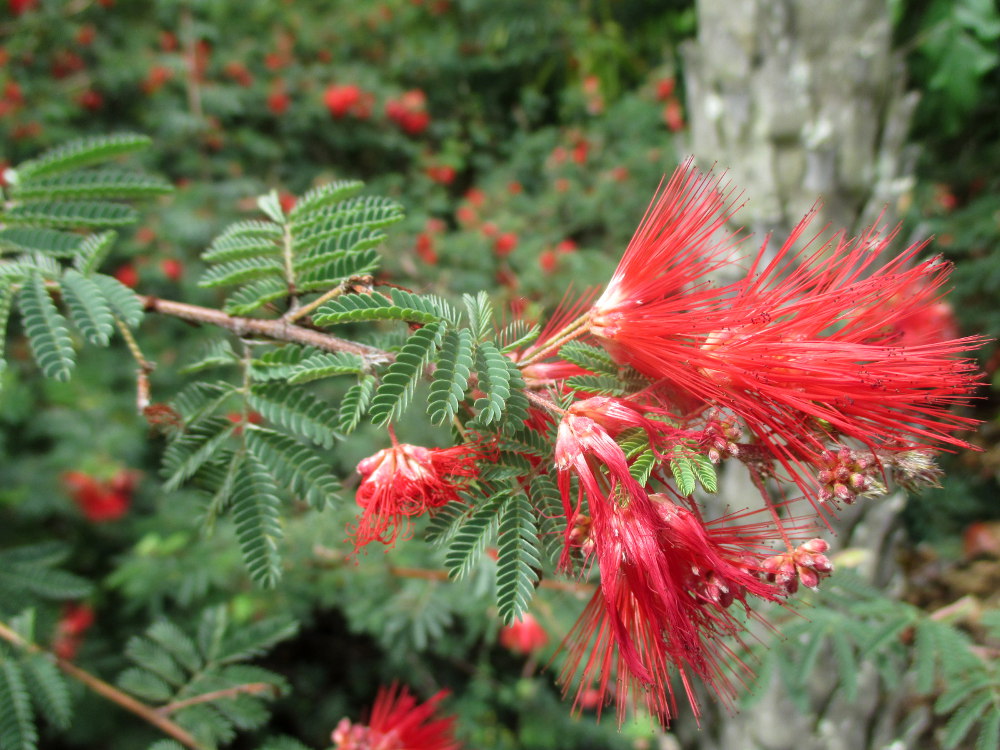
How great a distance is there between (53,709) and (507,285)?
2.76 m

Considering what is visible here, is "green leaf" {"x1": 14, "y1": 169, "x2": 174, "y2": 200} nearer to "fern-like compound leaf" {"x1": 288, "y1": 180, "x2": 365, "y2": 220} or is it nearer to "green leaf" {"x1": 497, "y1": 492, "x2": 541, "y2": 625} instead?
"fern-like compound leaf" {"x1": 288, "y1": 180, "x2": 365, "y2": 220}

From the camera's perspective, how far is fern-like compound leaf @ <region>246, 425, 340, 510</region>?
3.38 feet

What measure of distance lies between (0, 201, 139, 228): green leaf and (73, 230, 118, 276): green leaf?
0.24 ft

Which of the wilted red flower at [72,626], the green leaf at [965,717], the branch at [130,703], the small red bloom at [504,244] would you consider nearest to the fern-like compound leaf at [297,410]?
the branch at [130,703]

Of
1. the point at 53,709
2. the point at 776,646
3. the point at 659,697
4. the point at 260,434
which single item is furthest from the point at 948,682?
the point at 53,709

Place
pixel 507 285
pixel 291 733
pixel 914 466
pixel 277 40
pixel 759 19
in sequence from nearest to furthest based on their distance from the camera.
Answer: pixel 914 466 < pixel 759 19 < pixel 291 733 < pixel 507 285 < pixel 277 40

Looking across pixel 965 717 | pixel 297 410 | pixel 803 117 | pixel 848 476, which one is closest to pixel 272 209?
pixel 297 410

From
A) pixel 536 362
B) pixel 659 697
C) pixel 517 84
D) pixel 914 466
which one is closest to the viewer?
pixel 914 466

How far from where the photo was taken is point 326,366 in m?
0.93

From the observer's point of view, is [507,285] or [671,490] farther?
[507,285]

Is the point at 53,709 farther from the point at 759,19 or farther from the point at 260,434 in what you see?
the point at 759,19

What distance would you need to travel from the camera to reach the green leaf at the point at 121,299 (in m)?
1.00

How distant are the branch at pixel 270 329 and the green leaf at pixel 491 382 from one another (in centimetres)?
16

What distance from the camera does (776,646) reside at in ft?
5.38
